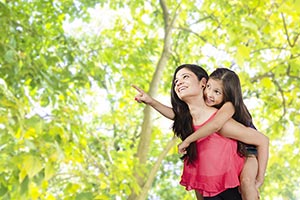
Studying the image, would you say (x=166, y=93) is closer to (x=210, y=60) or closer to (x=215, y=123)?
(x=210, y=60)

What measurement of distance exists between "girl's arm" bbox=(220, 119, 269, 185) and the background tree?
1.91 feet

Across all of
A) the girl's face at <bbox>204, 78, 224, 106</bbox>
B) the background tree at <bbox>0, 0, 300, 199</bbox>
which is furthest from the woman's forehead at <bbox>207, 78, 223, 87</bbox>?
the background tree at <bbox>0, 0, 300, 199</bbox>

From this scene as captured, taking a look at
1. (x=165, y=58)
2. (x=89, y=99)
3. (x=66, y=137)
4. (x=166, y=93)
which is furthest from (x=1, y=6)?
(x=89, y=99)

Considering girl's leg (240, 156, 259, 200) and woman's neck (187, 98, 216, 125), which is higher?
woman's neck (187, 98, 216, 125)

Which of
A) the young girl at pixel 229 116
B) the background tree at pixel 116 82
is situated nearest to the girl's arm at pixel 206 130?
the young girl at pixel 229 116

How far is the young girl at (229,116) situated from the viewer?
0.61m

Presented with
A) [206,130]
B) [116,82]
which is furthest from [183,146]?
[116,82]

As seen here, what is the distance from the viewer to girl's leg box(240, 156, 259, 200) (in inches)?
24.0

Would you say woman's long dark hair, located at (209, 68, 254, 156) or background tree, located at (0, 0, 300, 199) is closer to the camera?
woman's long dark hair, located at (209, 68, 254, 156)

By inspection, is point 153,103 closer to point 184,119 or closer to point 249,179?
point 184,119

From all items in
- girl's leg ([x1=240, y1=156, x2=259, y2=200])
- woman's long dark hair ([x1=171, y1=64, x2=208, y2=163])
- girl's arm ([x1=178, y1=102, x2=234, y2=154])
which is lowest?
girl's leg ([x1=240, y1=156, x2=259, y2=200])

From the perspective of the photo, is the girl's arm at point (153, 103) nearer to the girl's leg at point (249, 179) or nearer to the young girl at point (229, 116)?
the young girl at point (229, 116)

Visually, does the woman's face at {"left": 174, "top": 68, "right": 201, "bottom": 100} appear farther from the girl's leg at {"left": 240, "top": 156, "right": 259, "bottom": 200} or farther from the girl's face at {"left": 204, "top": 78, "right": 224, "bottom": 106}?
the girl's leg at {"left": 240, "top": 156, "right": 259, "bottom": 200}

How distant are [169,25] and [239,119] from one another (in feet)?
10.0
